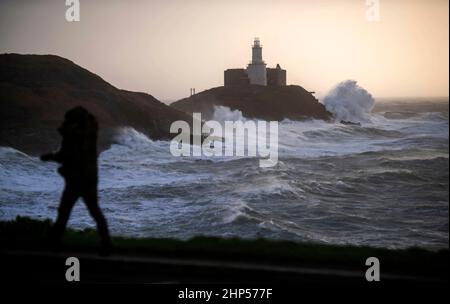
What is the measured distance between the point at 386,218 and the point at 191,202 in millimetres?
5908

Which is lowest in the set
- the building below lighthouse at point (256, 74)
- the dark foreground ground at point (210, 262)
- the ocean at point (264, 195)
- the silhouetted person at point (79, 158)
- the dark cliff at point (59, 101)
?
the ocean at point (264, 195)

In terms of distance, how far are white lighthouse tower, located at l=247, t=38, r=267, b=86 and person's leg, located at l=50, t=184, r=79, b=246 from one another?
66.4m

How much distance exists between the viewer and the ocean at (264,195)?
1448 cm

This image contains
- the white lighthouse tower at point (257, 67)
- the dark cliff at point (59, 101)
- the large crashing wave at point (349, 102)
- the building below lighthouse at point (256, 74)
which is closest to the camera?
the dark cliff at point (59, 101)

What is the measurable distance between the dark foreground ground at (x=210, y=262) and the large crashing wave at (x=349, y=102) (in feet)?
223

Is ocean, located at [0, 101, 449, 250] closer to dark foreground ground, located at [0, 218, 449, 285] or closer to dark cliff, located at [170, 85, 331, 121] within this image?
dark foreground ground, located at [0, 218, 449, 285]

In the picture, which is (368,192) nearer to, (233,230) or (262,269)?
(233,230)

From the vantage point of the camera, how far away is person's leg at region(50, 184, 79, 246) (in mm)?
4980

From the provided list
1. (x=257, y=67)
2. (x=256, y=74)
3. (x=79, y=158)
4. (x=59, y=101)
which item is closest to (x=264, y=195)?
(x=79, y=158)

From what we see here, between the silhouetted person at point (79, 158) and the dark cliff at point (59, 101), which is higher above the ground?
the dark cliff at point (59, 101)

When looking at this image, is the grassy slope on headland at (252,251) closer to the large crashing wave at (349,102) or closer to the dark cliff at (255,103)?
the dark cliff at (255,103)

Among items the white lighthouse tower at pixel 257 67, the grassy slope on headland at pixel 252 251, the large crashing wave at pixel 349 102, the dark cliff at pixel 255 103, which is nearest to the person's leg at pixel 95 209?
the grassy slope on headland at pixel 252 251

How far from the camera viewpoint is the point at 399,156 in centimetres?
3256
